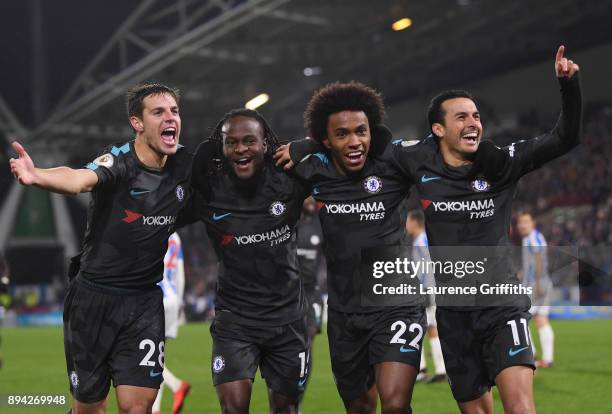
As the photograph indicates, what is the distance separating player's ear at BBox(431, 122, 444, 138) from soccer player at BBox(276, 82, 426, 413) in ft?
1.18

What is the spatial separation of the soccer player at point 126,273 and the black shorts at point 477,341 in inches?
80.8

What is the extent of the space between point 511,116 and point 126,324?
113 feet

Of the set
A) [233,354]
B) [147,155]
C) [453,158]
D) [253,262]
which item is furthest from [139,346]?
[453,158]

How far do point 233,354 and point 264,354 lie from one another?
34cm

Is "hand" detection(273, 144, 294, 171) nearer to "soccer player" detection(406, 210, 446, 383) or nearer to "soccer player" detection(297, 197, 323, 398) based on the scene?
"soccer player" detection(406, 210, 446, 383)

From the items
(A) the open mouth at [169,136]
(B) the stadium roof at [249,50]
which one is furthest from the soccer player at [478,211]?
(B) the stadium roof at [249,50]

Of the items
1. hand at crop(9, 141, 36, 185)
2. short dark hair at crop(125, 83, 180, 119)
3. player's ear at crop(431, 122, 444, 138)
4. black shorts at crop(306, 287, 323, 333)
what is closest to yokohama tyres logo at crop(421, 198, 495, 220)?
player's ear at crop(431, 122, 444, 138)

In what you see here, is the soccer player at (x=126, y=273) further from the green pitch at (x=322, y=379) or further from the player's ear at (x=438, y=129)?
the green pitch at (x=322, y=379)

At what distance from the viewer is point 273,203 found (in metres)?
6.61

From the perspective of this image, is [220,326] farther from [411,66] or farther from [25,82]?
[25,82]

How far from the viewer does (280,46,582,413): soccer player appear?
611cm

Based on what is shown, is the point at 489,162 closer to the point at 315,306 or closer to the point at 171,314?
the point at 171,314

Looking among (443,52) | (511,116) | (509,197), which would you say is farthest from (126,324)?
(511,116)

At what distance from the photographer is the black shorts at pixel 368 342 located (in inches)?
249
